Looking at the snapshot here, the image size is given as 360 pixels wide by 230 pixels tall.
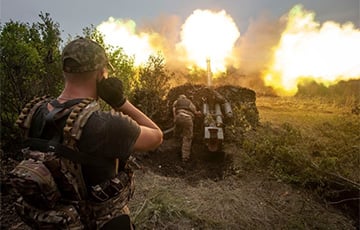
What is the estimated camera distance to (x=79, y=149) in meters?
2.07

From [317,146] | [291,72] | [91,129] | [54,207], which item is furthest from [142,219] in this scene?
[291,72]

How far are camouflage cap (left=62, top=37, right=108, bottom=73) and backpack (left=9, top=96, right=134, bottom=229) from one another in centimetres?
24

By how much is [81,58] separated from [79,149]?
25.6 inches

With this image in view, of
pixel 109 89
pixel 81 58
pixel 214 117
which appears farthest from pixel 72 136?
pixel 214 117

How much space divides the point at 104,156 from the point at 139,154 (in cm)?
605

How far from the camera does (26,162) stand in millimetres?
2029

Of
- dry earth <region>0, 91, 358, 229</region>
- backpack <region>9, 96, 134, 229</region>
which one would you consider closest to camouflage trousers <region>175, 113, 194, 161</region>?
dry earth <region>0, 91, 358, 229</region>

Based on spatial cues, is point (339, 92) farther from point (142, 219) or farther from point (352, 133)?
point (142, 219)

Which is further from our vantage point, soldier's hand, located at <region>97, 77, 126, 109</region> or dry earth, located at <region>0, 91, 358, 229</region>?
dry earth, located at <region>0, 91, 358, 229</region>

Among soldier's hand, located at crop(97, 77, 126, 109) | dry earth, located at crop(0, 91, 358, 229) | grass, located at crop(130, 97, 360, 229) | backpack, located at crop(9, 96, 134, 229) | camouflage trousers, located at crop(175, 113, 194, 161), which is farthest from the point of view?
camouflage trousers, located at crop(175, 113, 194, 161)

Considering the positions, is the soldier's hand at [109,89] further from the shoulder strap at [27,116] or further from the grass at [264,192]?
the grass at [264,192]

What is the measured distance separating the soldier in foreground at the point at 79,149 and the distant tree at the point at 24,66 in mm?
3841

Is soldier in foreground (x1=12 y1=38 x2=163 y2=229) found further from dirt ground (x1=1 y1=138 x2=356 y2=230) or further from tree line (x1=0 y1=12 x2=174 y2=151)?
tree line (x1=0 y1=12 x2=174 y2=151)

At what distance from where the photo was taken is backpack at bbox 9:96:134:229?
198cm
